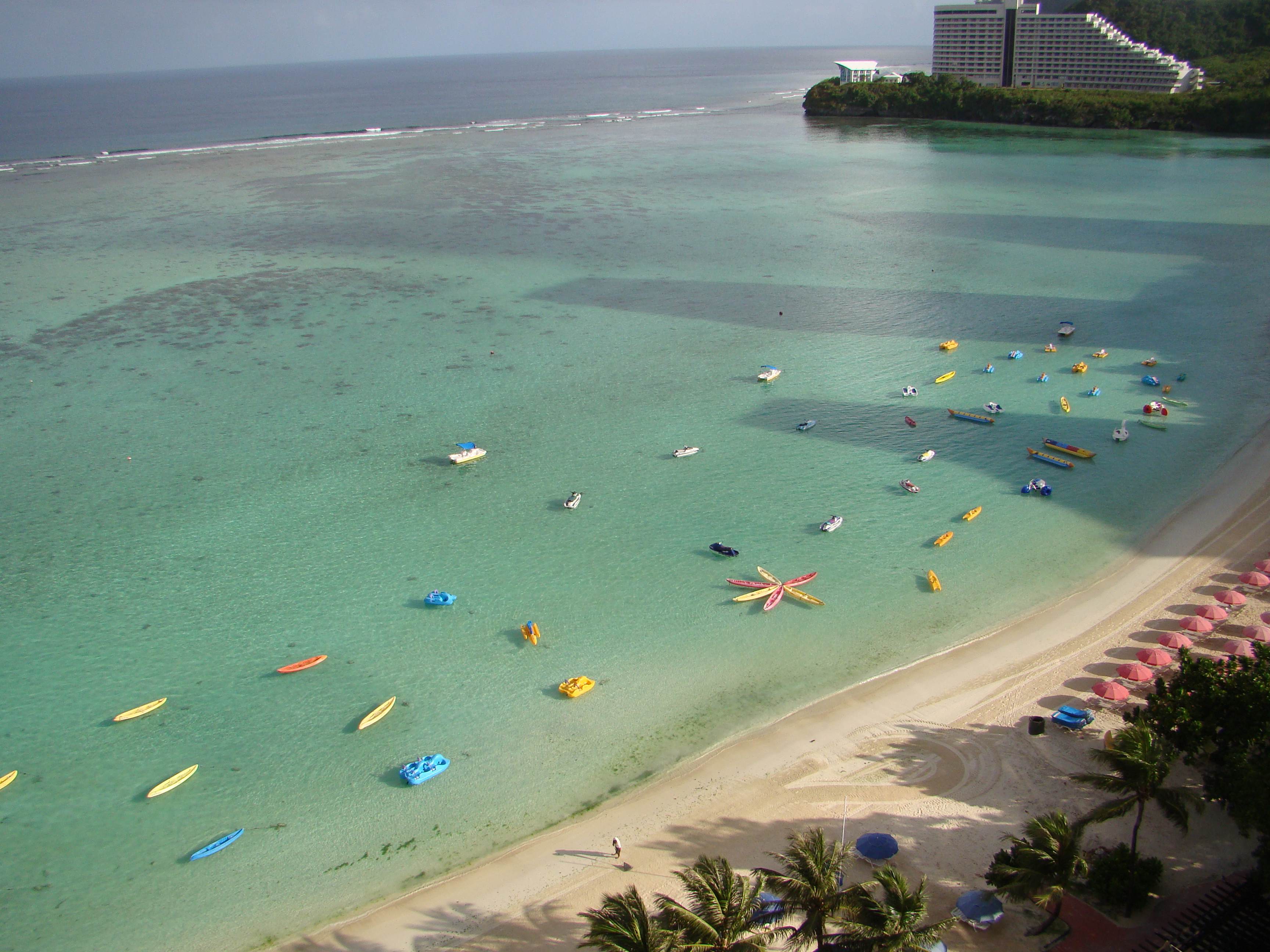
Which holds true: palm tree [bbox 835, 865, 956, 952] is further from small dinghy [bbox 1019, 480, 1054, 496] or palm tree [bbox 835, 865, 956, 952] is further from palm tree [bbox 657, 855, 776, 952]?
small dinghy [bbox 1019, 480, 1054, 496]

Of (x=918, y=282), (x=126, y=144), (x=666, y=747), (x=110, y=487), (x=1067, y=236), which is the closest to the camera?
(x=666, y=747)

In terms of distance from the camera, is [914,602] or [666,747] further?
[914,602]

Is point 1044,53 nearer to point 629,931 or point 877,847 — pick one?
point 877,847

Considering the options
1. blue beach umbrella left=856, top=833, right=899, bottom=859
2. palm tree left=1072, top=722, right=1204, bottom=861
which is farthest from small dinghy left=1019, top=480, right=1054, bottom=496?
blue beach umbrella left=856, top=833, right=899, bottom=859

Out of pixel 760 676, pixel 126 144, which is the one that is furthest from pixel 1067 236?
pixel 126 144

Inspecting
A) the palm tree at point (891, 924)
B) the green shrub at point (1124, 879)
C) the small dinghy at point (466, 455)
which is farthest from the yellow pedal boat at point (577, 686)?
the small dinghy at point (466, 455)

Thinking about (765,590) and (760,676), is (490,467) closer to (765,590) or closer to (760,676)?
(765,590)

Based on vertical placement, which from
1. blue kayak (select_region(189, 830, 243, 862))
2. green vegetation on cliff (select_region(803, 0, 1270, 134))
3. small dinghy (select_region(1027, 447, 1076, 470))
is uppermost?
green vegetation on cliff (select_region(803, 0, 1270, 134))
